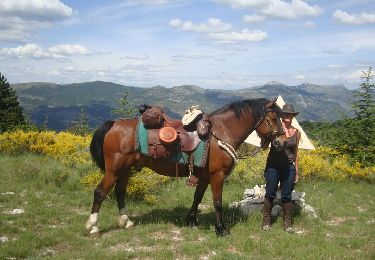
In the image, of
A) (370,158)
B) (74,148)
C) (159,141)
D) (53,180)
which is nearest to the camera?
(159,141)

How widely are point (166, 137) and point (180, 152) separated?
0.41 m

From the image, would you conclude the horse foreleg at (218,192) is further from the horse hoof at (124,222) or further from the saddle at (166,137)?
the horse hoof at (124,222)

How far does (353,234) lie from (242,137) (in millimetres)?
2910

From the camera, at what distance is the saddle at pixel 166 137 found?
7.12 m

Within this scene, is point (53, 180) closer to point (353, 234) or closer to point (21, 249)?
point (21, 249)

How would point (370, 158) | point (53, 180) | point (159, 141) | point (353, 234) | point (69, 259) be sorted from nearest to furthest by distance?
point (69, 259)
point (159, 141)
point (353, 234)
point (53, 180)
point (370, 158)

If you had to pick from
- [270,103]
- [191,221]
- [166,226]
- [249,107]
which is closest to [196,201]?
[191,221]

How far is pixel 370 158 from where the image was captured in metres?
Answer: 13.6

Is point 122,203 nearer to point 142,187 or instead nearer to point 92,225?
point 92,225

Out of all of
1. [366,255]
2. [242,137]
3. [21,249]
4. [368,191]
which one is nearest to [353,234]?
[366,255]

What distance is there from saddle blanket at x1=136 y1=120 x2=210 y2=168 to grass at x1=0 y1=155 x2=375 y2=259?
1.39m

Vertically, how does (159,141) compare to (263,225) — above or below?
above

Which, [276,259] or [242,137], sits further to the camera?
[242,137]

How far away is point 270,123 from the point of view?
23.8 feet
